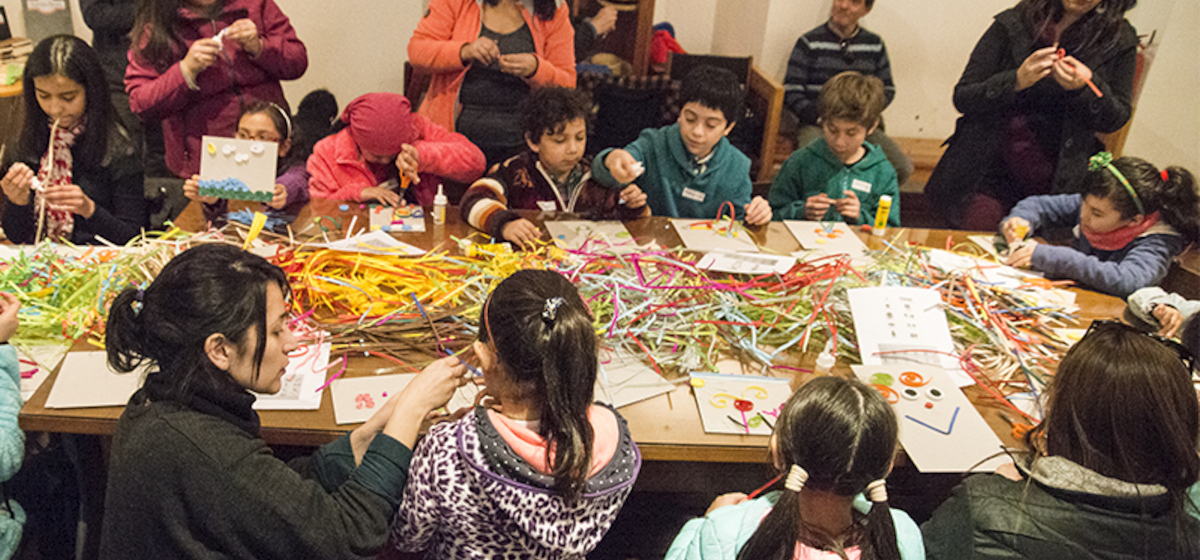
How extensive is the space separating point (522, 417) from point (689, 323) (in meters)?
0.75

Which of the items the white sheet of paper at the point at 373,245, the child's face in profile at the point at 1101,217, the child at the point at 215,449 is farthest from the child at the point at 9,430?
the child's face in profile at the point at 1101,217

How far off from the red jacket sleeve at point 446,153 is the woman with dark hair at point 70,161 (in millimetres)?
971

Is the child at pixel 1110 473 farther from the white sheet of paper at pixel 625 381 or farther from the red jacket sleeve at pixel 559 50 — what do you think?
the red jacket sleeve at pixel 559 50

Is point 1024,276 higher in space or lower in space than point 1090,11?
lower

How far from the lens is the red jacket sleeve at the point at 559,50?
339 centimetres

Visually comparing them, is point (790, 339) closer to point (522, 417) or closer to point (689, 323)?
point (689, 323)

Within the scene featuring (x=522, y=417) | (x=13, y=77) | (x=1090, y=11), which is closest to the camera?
(x=522, y=417)

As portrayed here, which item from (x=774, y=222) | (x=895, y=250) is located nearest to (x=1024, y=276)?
(x=895, y=250)

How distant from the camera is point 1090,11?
3.10 metres

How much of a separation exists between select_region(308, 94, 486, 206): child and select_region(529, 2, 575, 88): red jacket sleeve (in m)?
0.54

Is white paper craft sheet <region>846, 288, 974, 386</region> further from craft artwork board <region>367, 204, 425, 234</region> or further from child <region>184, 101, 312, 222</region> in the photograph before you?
child <region>184, 101, 312, 222</region>

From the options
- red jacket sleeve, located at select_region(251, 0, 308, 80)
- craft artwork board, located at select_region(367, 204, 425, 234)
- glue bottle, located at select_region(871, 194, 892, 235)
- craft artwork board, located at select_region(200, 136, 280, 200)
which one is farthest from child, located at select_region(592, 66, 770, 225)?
red jacket sleeve, located at select_region(251, 0, 308, 80)

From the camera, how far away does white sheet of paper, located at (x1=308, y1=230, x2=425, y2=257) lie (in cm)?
232

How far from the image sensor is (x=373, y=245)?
7.83 feet
